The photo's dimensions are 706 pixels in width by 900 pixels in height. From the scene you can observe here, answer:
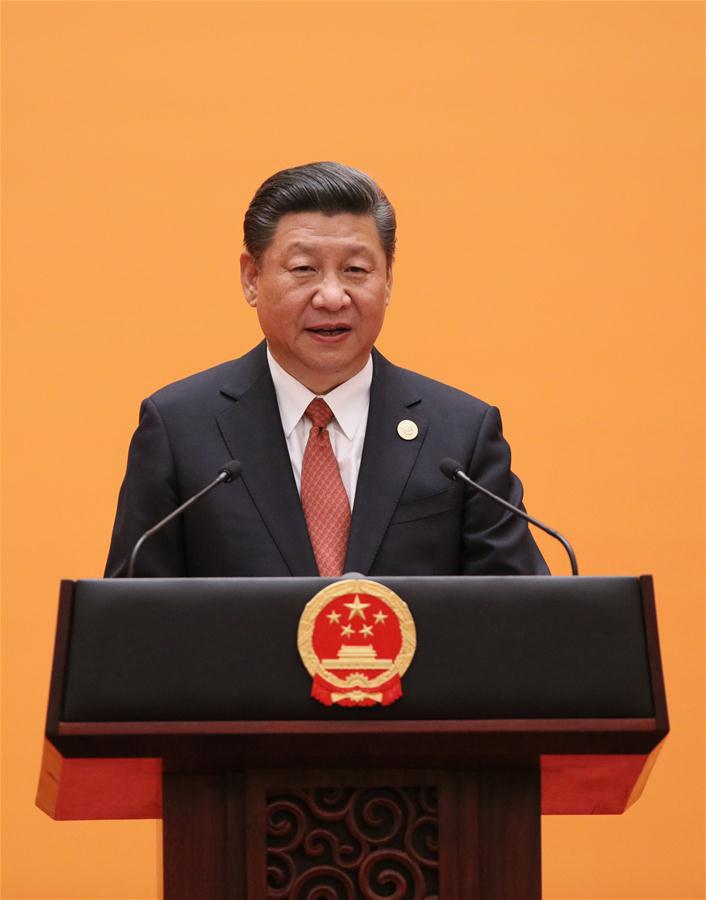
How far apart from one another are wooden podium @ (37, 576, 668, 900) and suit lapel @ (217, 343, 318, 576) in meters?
0.46

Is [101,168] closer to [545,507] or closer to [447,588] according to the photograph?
[545,507]

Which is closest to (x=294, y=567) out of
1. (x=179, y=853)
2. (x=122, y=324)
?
(x=179, y=853)

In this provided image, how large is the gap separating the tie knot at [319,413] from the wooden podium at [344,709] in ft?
2.19

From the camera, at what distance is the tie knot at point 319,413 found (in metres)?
2.22

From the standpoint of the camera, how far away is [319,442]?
7.20ft

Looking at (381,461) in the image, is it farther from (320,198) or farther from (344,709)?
(344,709)

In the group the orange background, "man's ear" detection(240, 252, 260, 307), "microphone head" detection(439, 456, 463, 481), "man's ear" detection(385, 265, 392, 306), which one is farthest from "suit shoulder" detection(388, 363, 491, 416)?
the orange background

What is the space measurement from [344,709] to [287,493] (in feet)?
2.02

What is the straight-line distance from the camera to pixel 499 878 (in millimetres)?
1666

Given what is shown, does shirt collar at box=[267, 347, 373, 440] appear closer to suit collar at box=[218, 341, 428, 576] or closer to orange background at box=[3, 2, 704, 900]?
suit collar at box=[218, 341, 428, 576]

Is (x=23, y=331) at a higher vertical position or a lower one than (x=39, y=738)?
higher

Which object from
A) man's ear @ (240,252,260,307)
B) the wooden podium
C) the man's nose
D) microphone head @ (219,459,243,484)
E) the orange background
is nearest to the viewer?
the wooden podium

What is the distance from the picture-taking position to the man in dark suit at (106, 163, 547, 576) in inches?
82.4

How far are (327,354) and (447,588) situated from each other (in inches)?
27.6
